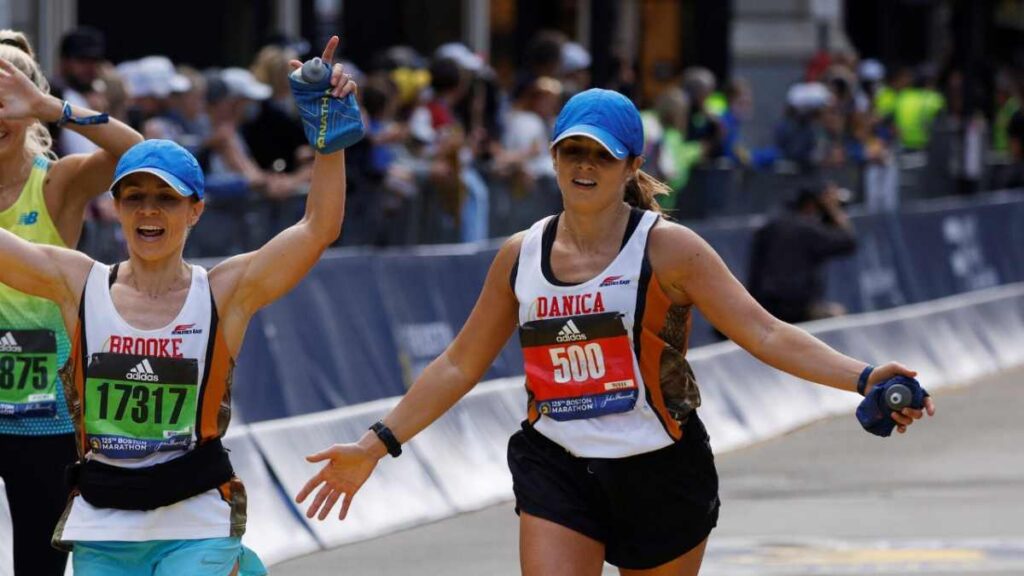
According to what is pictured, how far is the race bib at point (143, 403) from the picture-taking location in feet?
19.2

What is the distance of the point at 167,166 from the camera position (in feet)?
19.1

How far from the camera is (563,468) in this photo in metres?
6.30

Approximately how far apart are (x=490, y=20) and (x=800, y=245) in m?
12.4

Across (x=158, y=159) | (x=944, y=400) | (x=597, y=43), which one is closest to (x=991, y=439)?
(x=944, y=400)

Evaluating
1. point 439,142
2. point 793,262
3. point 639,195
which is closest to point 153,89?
point 439,142

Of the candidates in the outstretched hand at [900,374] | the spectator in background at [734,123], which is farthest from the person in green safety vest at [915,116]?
the outstretched hand at [900,374]

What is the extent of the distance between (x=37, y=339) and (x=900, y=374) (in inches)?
95.6

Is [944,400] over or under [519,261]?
under

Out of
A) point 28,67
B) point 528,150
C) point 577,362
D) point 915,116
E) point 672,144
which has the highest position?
point 28,67

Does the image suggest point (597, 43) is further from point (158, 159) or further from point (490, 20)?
point (158, 159)

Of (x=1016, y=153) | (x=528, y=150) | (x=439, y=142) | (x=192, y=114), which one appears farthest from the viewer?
(x=1016, y=153)

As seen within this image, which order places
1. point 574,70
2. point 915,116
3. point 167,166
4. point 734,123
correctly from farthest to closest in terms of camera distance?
point 915,116 → point 734,123 → point 574,70 → point 167,166

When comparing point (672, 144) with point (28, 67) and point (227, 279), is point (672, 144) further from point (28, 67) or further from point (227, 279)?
point (227, 279)

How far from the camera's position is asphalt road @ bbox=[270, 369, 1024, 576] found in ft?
32.2
